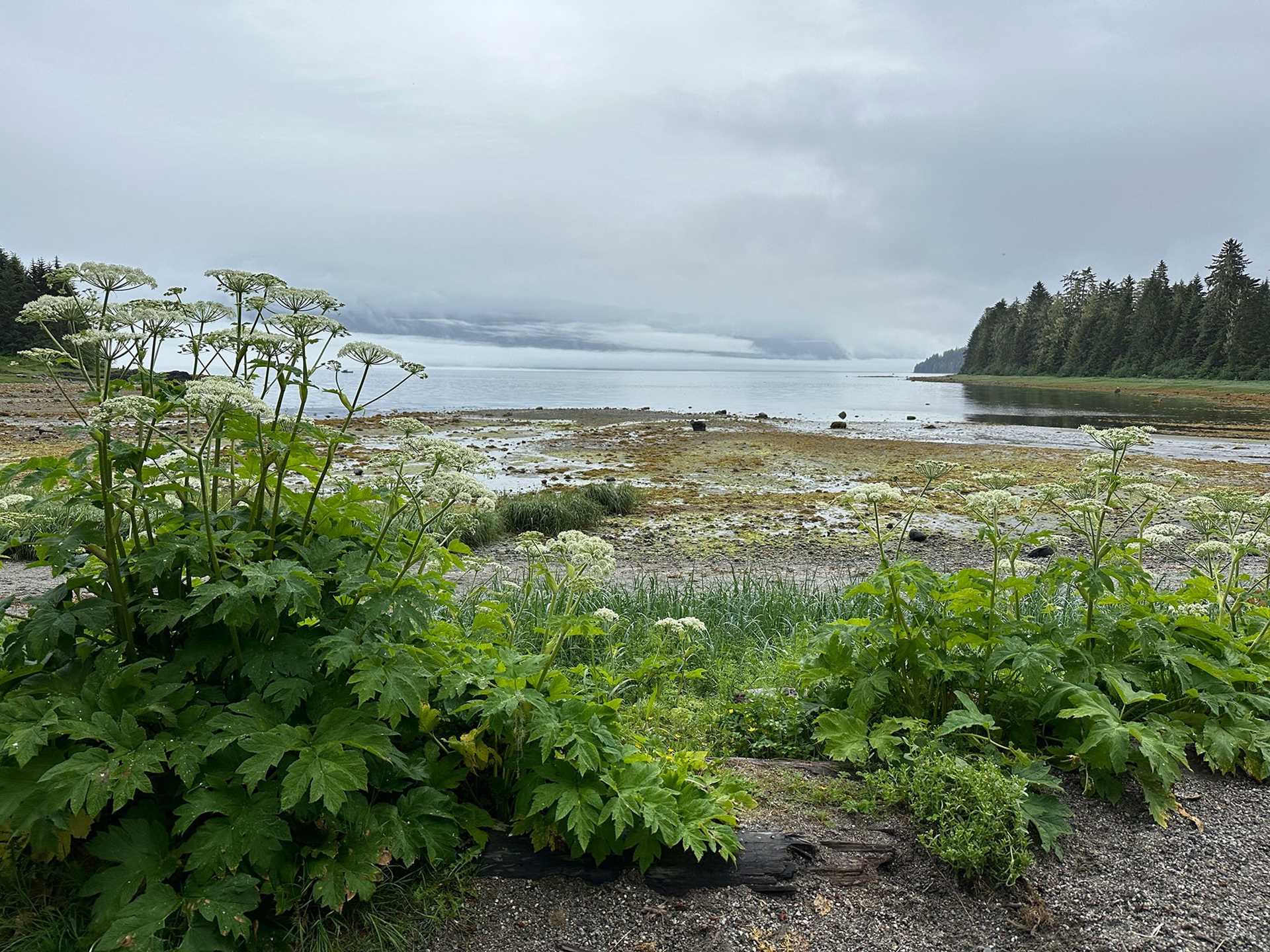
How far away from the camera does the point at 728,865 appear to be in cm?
328

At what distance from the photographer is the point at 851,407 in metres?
61.3

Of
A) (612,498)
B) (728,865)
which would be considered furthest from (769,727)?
(612,498)

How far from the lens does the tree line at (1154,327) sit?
3172 inches

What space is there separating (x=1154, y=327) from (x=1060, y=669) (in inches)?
4441

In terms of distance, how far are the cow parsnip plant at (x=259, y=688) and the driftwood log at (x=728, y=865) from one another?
0.10 metres

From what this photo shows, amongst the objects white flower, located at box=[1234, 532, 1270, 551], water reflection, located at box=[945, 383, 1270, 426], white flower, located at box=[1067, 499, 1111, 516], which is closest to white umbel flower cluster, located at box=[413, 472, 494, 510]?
white flower, located at box=[1067, 499, 1111, 516]

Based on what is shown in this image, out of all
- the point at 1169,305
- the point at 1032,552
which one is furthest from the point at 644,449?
the point at 1169,305

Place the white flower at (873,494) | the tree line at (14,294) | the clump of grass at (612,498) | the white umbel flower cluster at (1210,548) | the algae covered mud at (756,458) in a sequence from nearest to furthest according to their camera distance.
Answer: the white flower at (873,494) → the white umbel flower cluster at (1210,548) → the algae covered mud at (756,458) → the clump of grass at (612,498) → the tree line at (14,294)

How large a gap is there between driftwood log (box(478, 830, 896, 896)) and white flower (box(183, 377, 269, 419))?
6.95 feet

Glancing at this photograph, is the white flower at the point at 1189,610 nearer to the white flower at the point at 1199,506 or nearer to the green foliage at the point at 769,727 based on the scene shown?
the white flower at the point at 1199,506

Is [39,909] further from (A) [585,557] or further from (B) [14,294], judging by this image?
(B) [14,294]

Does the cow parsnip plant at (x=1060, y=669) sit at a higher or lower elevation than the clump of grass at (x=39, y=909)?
higher

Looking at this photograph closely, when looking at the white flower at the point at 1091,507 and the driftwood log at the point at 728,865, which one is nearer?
→ the driftwood log at the point at 728,865

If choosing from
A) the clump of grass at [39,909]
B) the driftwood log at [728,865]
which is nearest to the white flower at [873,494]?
the driftwood log at [728,865]
